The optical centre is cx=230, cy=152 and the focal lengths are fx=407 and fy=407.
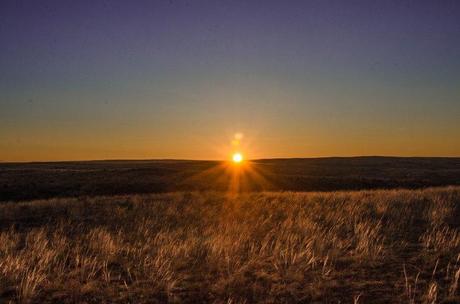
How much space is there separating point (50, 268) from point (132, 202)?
11522 millimetres

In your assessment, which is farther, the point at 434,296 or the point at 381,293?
the point at 381,293

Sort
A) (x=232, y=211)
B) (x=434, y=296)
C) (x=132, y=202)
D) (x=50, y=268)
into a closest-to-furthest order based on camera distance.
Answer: (x=434, y=296)
(x=50, y=268)
(x=232, y=211)
(x=132, y=202)

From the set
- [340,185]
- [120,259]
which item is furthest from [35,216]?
[340,185]

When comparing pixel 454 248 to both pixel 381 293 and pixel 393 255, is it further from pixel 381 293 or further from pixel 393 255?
pixel 381 293

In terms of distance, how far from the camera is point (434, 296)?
177 inches

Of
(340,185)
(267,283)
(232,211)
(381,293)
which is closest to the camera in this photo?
(381,293)

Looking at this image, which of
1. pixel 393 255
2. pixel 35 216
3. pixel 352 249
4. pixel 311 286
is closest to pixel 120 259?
pixel 311 286

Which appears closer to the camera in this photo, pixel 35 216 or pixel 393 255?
pixel 393 255

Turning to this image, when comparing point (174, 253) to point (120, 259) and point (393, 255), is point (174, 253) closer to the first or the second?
point (120, 259)

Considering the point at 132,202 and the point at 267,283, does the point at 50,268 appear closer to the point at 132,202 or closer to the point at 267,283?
the point at 267,283

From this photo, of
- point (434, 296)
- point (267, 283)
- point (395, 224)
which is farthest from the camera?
point (395, 224)

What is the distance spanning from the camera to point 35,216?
14.0 metres

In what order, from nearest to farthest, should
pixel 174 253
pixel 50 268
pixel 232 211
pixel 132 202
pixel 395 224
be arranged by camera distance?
pixel 50 268 < pixel 174 253 < pixel 395 224 < pixel 232 211 < pixel 132 202

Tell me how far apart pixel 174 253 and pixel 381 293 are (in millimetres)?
3371
